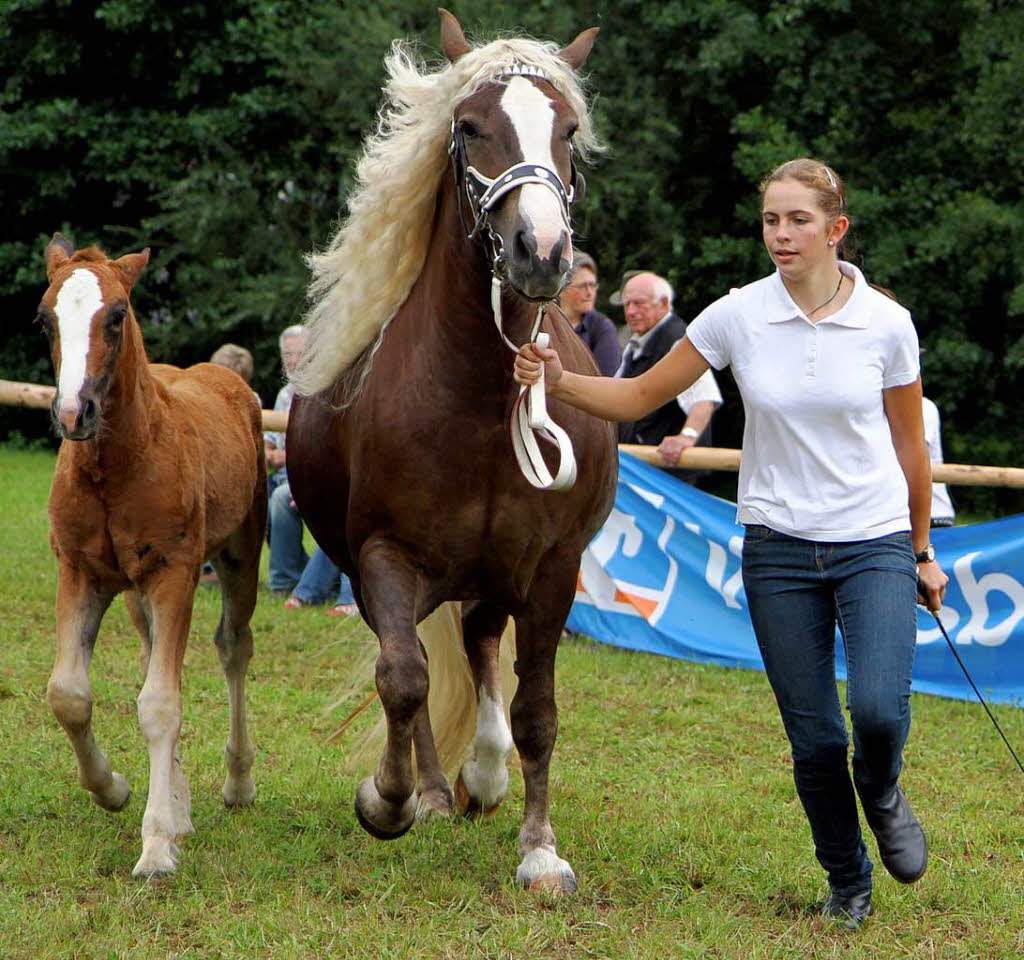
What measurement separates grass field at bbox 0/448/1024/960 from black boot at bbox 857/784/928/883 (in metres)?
0.21

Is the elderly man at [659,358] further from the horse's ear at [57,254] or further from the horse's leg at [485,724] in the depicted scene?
the horse's ear at [57,254]

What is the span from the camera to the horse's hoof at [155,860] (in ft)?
13.7

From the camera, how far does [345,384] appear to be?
466cm

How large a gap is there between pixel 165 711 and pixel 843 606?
2209 millimetres

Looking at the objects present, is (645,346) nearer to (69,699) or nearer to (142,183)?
(69,699)

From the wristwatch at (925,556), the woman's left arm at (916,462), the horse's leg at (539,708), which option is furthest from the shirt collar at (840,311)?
the horse's leg at (539,708)

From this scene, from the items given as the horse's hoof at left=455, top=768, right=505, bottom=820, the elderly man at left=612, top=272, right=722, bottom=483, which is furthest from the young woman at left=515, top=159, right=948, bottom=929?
the elderly man at left=612, top=272, right=722, bottom=483

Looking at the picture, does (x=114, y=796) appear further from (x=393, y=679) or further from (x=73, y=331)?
(x=73, y=331)

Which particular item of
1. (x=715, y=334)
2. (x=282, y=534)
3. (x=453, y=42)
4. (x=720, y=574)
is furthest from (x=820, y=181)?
(x=282, y=534)

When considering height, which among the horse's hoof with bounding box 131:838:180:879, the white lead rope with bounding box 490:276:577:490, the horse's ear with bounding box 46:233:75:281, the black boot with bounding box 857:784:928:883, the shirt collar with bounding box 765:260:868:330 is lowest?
the horse's hoof with bounding box 131:838:180:879

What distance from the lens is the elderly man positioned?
334 inches

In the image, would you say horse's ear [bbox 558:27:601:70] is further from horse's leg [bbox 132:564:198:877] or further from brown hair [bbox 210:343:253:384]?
brown hair [bbox 210:343:253:384]

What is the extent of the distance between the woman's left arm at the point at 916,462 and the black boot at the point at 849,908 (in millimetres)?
869

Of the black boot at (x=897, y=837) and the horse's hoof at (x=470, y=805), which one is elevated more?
the black boot at (x=897, y=837)
